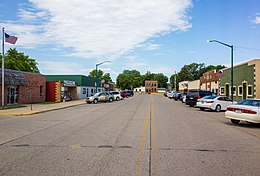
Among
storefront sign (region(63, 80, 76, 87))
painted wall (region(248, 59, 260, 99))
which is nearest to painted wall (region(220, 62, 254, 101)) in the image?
painted wall (region(248, 59, 260, 99))

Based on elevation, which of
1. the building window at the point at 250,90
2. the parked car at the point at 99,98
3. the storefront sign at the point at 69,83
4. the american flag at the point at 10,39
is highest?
the american flag at the point at 10,39

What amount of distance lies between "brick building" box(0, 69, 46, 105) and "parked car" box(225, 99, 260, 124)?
22746mm

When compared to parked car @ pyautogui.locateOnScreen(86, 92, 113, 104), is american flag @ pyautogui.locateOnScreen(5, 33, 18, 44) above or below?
above

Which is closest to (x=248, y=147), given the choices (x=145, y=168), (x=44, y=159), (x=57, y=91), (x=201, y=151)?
(x=201, y=151)

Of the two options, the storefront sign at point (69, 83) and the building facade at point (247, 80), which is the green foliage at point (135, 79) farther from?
the building facade at point (247, 80)

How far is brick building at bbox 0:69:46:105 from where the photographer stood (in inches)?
1137

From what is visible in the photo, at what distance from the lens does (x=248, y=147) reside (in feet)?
27.6

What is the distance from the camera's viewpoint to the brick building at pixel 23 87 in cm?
2888

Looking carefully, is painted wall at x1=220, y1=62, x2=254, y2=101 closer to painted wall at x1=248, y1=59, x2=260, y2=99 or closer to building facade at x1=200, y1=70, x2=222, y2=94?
painted wall at x1=248, y1=59, x2=260, y2=99

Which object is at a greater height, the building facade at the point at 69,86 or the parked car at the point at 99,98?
the building facade at the point at 69,86

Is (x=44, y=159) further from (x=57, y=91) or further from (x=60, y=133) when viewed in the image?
(x=57, y=91)

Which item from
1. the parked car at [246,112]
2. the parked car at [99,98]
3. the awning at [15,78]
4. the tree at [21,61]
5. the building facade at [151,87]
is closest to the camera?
the parked car at [246,112]

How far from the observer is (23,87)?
32469mm

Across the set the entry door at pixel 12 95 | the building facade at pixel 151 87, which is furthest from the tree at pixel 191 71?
the entry door at pixel 12 95
